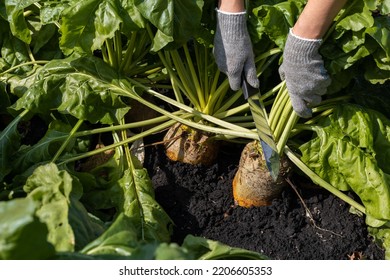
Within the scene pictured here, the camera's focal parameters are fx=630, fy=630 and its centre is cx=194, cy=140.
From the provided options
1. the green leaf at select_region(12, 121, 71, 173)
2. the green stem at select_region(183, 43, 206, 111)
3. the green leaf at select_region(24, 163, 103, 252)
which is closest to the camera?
the green leaf at select_region(24, 163, 103, 252)

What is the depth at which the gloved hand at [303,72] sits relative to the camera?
8.79 feet

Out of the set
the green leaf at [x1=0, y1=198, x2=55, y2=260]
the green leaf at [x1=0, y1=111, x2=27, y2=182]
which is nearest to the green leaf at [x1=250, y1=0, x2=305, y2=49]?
the green leaf at [x1=0, y1=111, x2=27, y2=182]

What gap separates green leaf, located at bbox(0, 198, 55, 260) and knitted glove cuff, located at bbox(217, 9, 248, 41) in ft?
4.71

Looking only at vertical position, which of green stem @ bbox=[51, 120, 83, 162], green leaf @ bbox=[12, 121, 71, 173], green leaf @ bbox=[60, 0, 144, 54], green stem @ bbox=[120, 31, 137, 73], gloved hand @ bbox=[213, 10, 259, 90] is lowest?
green leaf @ bbox=[12, 121, 71, 173]

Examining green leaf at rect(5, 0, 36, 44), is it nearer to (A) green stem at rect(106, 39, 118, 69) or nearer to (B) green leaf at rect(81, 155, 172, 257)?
(A) green stem at rect(106, 39, 118, 69)

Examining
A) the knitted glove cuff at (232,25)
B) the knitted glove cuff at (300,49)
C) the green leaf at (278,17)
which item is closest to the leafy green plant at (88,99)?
the knitted glove cuff at (232,25)

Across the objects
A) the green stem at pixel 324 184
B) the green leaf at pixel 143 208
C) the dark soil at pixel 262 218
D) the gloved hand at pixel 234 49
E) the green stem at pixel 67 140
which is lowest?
the dark soil at pixel 262 218

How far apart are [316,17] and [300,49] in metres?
0.19

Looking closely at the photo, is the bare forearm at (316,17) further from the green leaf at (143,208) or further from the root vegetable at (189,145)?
the green leaf at (143,208)

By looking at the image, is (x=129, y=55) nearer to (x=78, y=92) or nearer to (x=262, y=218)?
(x=78, y=92)

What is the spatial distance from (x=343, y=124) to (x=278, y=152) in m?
0.34

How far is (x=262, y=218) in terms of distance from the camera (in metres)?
3.17

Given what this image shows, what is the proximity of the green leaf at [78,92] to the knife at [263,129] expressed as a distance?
654 mm

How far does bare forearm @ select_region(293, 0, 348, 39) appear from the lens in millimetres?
2479
